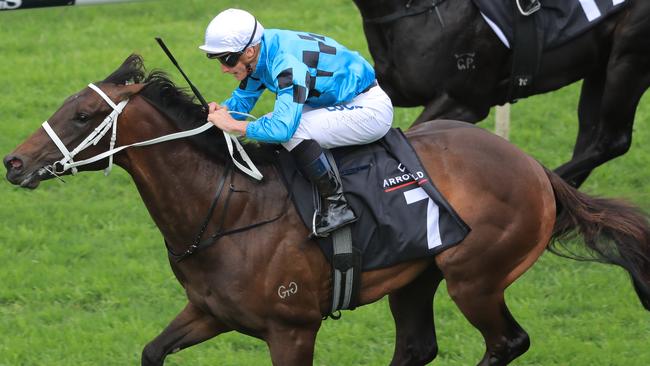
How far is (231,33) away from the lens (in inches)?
203

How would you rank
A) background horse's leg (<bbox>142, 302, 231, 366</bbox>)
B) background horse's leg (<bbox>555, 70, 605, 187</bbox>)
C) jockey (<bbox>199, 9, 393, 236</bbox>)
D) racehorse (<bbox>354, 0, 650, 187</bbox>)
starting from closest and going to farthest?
jockey (<bbox>199, 9, 393, 236</bbox>) < background horse's leg (<bbox>142, 302, 231, 366</bbox>) < racehorse (<bbox>354, 0, 650, 187</bbox>) < background horse's leg (<bbox>555, 70, 605, 187</bbox>)

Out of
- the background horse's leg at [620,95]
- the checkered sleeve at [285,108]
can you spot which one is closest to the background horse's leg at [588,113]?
the background horse's leg at [620,95]

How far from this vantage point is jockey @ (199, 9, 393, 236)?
5.16m

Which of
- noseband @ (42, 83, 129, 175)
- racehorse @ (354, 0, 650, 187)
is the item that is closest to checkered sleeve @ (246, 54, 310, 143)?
noseband @ (42, 83, 129, 175)

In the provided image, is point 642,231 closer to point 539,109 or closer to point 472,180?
point 472,180

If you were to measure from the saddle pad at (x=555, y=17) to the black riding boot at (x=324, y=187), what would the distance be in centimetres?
248

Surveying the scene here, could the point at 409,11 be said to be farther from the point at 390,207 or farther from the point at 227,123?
the point at 227,123

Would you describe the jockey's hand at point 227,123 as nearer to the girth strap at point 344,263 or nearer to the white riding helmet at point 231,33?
the white riding helmet at point 231,33

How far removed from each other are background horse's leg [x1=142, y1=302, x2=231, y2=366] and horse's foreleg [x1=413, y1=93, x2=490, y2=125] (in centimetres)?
230

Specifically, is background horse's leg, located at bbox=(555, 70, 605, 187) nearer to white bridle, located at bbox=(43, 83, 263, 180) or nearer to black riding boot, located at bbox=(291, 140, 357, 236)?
black riding boot, located at bbox=(291, 140, 357, 236)

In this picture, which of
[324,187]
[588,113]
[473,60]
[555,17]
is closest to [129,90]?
[324,187]

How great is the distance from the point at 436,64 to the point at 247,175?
2.30 metres

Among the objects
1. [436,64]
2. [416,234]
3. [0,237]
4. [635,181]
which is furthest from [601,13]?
[0,237]

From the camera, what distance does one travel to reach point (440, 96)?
7516mm
